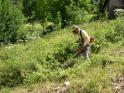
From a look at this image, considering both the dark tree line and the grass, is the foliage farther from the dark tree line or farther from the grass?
the grass

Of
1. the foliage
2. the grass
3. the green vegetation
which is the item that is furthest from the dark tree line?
the grass

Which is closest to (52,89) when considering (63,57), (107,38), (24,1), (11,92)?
(11,92)

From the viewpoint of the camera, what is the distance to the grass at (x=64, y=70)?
9.21m

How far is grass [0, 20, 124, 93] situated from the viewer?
921 cm

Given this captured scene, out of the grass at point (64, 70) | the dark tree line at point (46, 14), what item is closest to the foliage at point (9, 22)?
the dark tree line at point (46, 14)

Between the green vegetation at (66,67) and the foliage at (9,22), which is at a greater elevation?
the green vegetation at (66,67)

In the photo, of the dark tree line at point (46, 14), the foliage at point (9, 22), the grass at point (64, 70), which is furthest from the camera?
the dark tree line at point (46, 14)

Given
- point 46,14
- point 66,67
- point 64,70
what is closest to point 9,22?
point 46,14

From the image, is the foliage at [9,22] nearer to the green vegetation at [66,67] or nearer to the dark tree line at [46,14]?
the dark tree line at [46,14]

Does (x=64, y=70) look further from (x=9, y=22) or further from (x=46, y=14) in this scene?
(x=46, y=14)

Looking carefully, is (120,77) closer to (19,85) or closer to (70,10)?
(19,85)

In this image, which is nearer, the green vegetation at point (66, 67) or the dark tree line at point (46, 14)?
the green vegetation at point (66, 67)

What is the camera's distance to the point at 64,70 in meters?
11.0

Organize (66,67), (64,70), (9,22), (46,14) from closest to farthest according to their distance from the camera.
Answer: (64,70) < (66,67) < (9,22) < (46,14)
